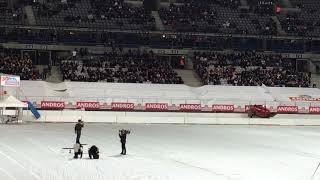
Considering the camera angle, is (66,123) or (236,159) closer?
(236,159)

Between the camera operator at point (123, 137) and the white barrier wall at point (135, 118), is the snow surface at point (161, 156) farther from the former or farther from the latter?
the white barrier wall at point (135, 118)

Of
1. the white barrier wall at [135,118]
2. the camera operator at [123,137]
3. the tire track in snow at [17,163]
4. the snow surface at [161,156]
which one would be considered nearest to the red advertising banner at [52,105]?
the white barrier wall at [135,118]

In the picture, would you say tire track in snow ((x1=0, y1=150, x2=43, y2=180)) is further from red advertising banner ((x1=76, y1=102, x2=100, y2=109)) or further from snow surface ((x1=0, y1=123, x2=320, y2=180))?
red advertising banner ((x1=76, y1=102, x2=100, y2=109))

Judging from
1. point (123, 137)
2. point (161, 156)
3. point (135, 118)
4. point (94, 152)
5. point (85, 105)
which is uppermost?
point (85, 105)

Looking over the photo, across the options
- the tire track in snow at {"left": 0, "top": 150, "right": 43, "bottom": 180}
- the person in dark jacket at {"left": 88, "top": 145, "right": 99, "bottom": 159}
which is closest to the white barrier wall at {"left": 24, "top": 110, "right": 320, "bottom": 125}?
the tire track in snow at {"left": 0, "top": 150, "right": 43, "bottom": 180}

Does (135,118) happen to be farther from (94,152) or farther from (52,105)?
(94,152)

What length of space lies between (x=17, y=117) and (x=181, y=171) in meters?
24.2

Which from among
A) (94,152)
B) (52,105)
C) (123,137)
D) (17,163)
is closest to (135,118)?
(52,105)

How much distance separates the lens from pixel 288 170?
22.2 metres

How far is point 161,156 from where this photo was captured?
24.9m

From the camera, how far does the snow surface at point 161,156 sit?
1978 centimetres

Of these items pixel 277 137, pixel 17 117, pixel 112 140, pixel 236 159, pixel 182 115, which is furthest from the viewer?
pixel 182 115

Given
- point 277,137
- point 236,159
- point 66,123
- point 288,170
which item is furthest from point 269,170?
point 66,123

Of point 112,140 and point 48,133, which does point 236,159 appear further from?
point 48,133
